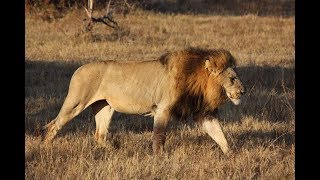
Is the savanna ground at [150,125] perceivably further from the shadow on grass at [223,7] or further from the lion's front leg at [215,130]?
the shadow on grass at [223,7]

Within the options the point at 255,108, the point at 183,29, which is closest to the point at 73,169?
the point at 255,108

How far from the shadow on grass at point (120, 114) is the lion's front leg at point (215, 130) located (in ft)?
3.89

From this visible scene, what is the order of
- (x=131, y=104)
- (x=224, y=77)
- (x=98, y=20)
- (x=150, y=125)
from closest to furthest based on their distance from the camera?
(x=224, y=77), (x=131, y=104), (x=150, y=125), (x=98, y=20)

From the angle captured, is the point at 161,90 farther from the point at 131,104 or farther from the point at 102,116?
the point at 102,116

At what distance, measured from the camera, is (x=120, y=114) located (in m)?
10.3

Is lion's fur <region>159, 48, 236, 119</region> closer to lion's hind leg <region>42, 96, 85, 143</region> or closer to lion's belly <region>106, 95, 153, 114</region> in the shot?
lion's belly <region>106, 95, 153, 114</region>

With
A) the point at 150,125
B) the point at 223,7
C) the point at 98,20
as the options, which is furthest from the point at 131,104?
the point at 223,7

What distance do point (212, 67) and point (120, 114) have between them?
10.3 feet

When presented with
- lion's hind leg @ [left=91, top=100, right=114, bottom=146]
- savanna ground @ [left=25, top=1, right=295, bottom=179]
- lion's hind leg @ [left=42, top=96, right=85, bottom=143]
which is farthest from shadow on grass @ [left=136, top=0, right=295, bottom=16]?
lion's hind leg @ [left=42, top=96, right=85, bottom=143]

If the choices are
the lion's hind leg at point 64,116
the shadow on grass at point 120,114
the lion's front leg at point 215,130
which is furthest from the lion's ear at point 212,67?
the lion's hind leg at point 64,116

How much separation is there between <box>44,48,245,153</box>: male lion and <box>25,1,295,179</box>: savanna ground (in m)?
0.31
